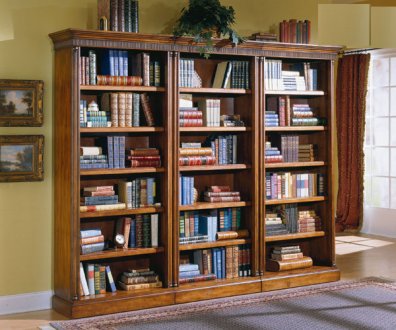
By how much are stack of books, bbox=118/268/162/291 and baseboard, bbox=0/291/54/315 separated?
531 millimetres

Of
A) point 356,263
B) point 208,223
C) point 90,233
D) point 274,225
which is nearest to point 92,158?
point 90,233

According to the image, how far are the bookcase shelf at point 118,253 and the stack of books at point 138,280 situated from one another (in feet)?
0.51

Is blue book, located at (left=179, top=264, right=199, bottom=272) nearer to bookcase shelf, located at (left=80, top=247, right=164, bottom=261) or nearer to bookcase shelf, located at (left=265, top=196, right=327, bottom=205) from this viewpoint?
bookcase shelf, located at (left=80, top=247, right=164, bottom=261)

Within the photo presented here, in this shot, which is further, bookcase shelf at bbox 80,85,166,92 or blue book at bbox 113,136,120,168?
blue book at bbox 113,136,120,168

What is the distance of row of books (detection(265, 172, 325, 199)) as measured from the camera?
19.7 ft

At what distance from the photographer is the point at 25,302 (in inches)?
205

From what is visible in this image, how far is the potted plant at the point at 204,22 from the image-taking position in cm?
530

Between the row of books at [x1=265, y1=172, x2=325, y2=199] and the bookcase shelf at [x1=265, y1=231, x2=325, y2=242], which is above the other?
the row of books at [x1=265, y1=172, x2=325, y2=199]

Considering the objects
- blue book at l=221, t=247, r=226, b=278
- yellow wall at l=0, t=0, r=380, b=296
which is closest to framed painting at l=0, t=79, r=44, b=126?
yellow wall at l=0, t=0, r=380, b=296

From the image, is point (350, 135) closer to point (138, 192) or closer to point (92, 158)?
point (138, 192)

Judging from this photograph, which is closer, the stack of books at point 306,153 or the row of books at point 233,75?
the row of books at point 233,75

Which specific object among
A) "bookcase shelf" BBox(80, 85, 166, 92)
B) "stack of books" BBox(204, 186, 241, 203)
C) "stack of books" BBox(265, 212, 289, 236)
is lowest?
"stack of books" BBox(265, 212, 289, 236)

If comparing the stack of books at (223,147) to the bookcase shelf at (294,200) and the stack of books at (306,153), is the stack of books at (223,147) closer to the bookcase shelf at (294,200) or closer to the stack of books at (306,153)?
A: the bookcase shelf at (294,200)

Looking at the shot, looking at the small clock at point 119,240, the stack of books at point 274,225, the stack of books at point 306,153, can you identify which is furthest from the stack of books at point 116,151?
the stack of books at point 306,153
